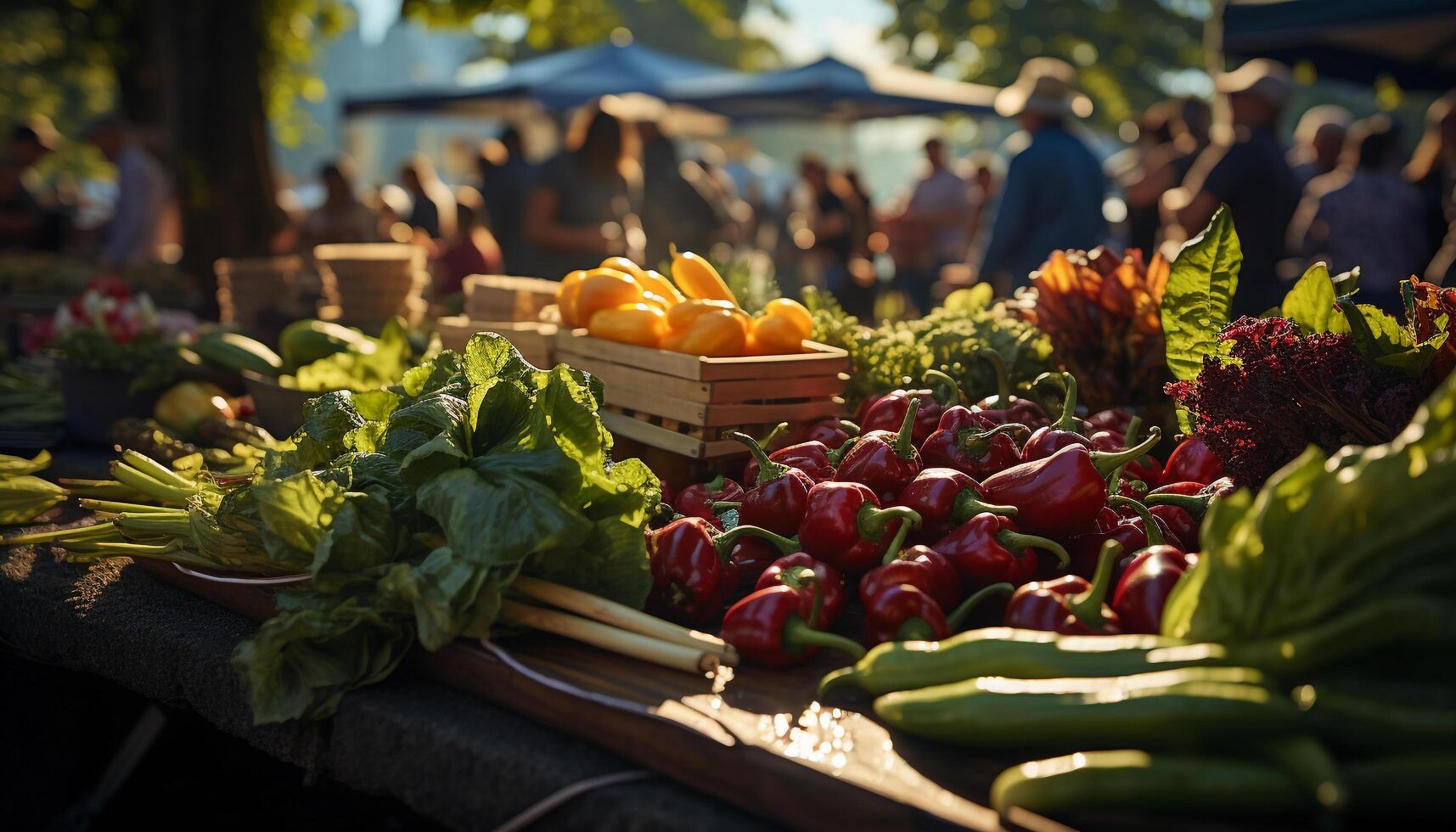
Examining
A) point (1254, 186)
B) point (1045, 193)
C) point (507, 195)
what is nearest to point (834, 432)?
point (1254, 186)

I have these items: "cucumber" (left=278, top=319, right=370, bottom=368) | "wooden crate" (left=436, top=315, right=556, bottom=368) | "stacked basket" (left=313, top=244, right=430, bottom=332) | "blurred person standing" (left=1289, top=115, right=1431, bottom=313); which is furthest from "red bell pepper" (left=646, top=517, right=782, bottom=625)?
"blurred person standing" (left=1289, top=115, right=1431, bottom=313)

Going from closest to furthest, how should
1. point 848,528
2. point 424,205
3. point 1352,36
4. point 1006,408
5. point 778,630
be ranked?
1. point 778,630
2. point 848,528
3. point 1006,408
4. point 1352,36
5. point 424,205

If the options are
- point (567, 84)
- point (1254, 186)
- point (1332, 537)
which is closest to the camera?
point (1332, 537)

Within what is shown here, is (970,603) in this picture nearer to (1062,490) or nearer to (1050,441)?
(1062,490)

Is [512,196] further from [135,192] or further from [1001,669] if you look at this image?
[1001,669]

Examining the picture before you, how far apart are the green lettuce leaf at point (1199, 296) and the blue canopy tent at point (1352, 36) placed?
15.6 ft

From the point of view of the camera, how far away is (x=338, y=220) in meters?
8.38

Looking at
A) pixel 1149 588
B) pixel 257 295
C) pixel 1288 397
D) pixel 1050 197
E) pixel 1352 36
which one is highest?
pixel 1352 36

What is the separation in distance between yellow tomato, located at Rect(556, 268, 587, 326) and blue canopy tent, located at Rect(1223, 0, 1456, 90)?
17.6 feet

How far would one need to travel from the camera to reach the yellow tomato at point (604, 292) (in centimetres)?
306

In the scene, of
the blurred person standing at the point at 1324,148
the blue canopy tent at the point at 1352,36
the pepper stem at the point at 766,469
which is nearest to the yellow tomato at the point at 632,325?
the pepper stem at the point at 766,469

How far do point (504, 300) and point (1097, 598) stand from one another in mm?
2361

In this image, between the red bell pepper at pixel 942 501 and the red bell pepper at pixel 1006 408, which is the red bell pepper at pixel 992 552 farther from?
the red bell pepper at pixel 1006 408

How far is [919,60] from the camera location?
22.1m
